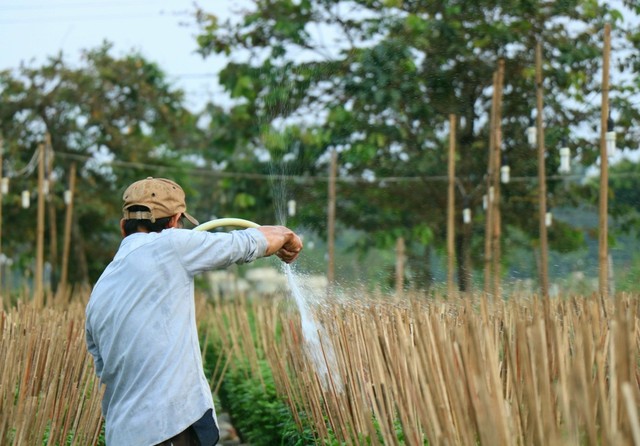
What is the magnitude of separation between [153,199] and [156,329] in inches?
14.0

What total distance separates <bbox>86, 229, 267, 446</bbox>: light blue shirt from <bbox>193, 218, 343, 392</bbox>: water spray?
34cm

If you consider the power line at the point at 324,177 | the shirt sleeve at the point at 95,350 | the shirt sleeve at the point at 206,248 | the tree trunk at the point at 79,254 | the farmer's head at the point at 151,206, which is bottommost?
the tree trunk at the point at 79,254

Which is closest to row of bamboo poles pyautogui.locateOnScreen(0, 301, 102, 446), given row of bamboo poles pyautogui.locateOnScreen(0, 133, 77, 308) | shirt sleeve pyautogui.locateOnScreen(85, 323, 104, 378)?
shirt sleeve pyautogui.locateOnScreen(85, 323, 104, 378)

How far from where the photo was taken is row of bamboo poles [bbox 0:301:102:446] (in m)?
3.22

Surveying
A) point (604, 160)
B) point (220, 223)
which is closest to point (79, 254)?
point (604, 160)

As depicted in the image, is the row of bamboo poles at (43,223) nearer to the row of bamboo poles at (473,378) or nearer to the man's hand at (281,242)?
the row of bamboo poles at (473,378)

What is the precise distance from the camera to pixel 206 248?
2.62 m

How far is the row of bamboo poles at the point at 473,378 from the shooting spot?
188 centimetres

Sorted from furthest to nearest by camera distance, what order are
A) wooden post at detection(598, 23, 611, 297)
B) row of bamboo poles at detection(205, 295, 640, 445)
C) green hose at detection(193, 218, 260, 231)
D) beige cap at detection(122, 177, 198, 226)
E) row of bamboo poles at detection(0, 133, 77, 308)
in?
row of bamboo poles at detection(0, 133, 77, 308), wooden post at detection(598, 23, 611, 297), green hose at detection(193, 218, 260, 231), beige cap at detection(122, 177, 198, 226), row of bamboo poles at detection(205, 295, 640, 445)

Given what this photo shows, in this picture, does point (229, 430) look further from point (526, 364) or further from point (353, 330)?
point (526, 364)

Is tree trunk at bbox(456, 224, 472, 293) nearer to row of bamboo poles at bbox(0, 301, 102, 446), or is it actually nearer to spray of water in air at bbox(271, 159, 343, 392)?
spray of water in air at bbox(271, 159, 343, 392)

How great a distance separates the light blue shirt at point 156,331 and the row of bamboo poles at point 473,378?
502 mm

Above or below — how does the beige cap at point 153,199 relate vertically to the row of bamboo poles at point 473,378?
above

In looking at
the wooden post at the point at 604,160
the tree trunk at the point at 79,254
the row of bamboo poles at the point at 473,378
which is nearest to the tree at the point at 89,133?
the tree trunk at the point at 79,254
